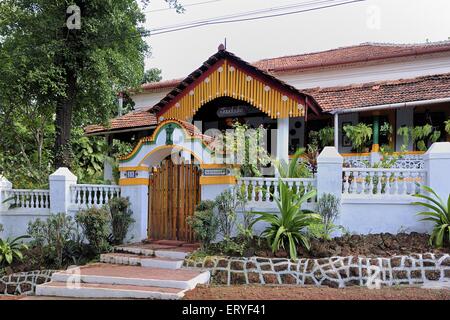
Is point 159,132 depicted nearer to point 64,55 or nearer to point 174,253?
point 174,253

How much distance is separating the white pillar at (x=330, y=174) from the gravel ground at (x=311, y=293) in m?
1.93

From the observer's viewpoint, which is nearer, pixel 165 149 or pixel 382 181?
pixel 382 181

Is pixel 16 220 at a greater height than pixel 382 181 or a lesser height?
lesser

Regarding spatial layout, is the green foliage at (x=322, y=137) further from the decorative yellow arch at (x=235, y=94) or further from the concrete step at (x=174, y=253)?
the concrete step at (x=174, y=253)

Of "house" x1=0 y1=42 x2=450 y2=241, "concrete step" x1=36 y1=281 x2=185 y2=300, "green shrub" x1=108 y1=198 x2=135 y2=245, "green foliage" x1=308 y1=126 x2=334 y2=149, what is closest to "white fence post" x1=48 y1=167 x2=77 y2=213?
"house" x1=0 y1=42 x2=450 y2=241

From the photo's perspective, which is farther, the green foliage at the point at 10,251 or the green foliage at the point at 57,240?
the green foliage at the point at 10,251

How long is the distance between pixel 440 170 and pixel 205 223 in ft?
15.0

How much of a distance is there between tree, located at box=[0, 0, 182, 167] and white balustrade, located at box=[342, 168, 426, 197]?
247 inches

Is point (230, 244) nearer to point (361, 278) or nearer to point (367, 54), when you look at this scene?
point (361, 278)

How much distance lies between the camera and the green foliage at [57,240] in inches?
314

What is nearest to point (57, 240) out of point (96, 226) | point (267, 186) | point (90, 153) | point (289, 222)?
point (96, 226)

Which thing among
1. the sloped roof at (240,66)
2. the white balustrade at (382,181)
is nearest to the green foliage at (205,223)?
the white balustrade at (382,181)

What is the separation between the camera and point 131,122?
14109 mm

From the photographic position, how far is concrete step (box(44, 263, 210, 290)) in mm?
6066
